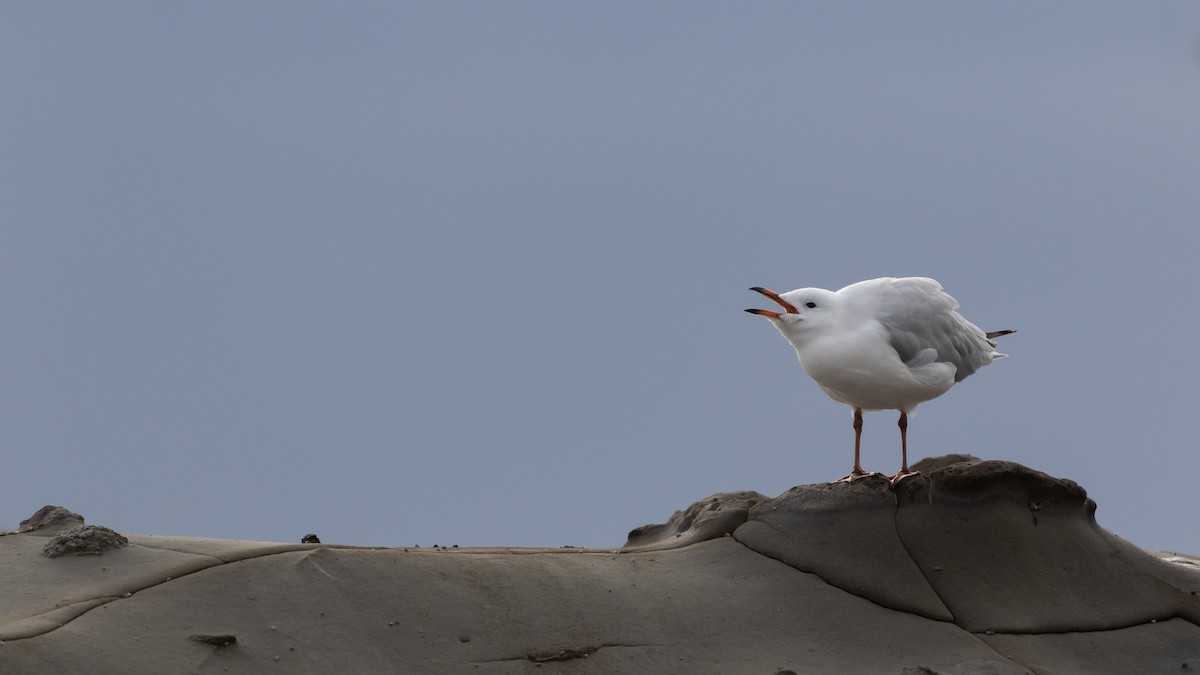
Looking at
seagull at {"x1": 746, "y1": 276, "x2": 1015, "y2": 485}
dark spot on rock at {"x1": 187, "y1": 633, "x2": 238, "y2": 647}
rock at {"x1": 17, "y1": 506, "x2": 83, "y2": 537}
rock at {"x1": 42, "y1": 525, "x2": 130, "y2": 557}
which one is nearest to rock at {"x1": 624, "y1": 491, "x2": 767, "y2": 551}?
seagull at {"x1": 746, "y1": 276, "x2": 1015, "y2": 485}

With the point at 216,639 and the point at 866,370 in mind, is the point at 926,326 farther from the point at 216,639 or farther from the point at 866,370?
the point at 216,639

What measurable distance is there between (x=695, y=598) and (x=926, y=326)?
237cm

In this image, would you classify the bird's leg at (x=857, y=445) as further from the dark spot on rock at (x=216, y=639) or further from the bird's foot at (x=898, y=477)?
the dark spot on rock at (x=216, y=639)

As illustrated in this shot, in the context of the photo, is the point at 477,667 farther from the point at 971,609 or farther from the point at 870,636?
the point at 971,609

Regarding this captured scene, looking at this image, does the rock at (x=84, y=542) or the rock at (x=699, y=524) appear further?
the rock at (x=699, y=524)

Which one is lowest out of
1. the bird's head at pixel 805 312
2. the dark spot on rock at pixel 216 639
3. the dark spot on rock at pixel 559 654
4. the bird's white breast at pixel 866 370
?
the dark spot on rock at pixel 216 639

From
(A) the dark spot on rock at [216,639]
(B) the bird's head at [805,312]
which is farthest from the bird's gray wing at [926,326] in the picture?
(A) the dark spot on rock at [216,639]

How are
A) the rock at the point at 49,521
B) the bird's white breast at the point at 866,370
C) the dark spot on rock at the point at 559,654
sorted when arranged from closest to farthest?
the dark spot on rock at the point at 559,654
the rock at the point at 49,521
the bird's white breast at the point at 866,370

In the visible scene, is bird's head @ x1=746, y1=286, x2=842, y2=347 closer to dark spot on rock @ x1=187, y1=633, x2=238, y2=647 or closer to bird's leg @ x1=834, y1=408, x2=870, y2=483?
bird's leg @ x1=834, y1=408, x2=870, y2=483

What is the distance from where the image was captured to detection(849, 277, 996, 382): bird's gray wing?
320 inches

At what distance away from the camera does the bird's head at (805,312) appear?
7.98m

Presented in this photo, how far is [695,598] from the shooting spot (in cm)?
730

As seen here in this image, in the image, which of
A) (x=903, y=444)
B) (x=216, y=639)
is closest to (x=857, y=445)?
(x=903, y=444)

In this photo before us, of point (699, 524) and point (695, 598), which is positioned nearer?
point (695, 598)
